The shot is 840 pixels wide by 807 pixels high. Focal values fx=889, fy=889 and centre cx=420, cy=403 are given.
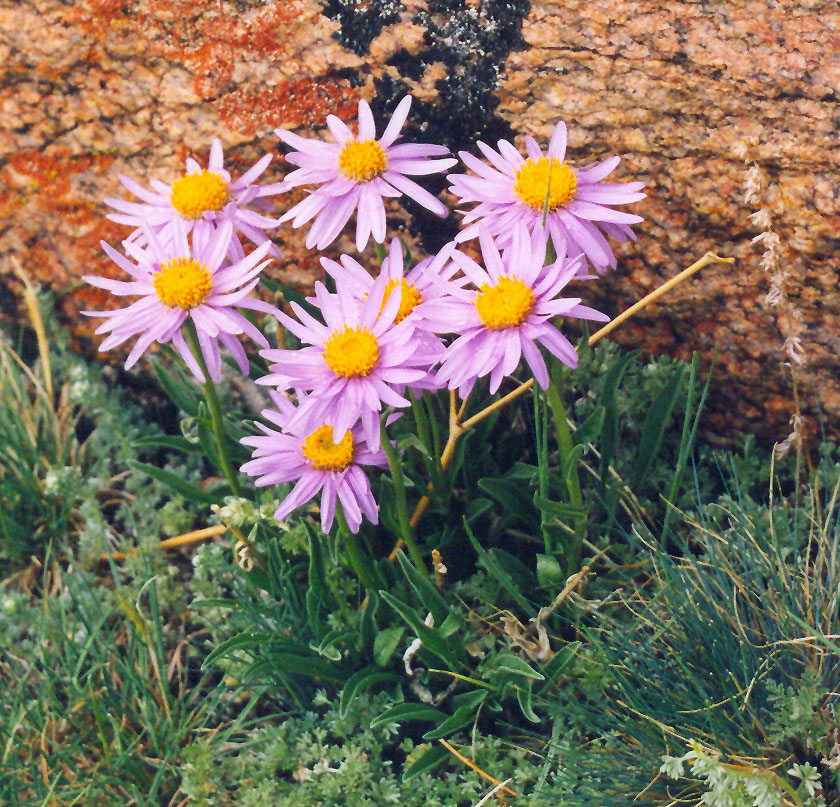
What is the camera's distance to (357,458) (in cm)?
204

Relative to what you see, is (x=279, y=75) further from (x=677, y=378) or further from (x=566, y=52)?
(x=677, y=378)

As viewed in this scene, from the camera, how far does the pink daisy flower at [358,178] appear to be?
6.57ft

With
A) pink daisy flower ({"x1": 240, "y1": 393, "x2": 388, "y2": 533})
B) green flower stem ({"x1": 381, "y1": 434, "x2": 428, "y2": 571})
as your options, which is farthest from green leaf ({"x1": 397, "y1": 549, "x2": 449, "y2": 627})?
pink daisy flower ({"x1": 240, "y1": 393, "x2": 388, "y2": 533})

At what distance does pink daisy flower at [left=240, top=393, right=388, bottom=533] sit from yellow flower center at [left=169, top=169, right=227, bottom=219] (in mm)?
574

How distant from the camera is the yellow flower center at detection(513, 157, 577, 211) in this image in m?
1.85

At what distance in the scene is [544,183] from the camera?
1.87m

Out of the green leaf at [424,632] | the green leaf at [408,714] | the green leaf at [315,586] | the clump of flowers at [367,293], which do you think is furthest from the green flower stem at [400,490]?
the green leaf at [408,714]

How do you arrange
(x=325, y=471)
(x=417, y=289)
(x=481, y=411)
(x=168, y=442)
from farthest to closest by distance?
(x=168, y=442), (x=481, y=411), (x=325, y=471), (x=417, y=289)

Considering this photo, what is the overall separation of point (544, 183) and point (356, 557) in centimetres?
97

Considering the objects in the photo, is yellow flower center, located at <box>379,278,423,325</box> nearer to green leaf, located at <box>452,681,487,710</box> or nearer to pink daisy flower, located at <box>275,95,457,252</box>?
pink daisy flower, located at <box>275,95,457,252</box>

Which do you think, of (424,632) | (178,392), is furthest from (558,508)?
(178,392)

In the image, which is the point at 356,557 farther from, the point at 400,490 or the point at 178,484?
the point at 178,484

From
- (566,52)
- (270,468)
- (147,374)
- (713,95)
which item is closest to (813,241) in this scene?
(713,95)

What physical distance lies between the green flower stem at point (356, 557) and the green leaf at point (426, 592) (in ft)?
0.40
